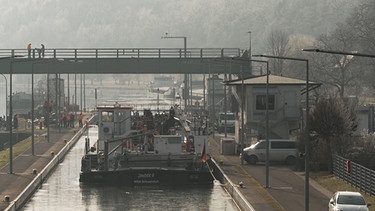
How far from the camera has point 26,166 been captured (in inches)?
2746

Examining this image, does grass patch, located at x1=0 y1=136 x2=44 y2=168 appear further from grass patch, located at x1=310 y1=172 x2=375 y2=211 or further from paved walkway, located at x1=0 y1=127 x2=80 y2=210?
grass patch, located at x1=310 y1=172 x2=375 y2=211

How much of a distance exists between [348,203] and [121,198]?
1802 cm

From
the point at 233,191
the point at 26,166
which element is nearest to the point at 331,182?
the point at 233,191

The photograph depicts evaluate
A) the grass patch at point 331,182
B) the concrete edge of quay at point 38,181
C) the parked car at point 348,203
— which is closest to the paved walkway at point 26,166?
the concrete edge of quay at point 38,181

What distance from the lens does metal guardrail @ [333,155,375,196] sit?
52.1 metres

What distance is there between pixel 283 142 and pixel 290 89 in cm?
865

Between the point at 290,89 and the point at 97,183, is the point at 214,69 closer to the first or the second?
the point at 290,89

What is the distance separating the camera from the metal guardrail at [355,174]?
52.1 m

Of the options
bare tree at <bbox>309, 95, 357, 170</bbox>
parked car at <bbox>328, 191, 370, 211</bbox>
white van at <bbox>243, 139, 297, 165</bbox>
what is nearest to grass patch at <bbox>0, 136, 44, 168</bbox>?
white van at <bbox>243, 139, 297, 165</bbox>

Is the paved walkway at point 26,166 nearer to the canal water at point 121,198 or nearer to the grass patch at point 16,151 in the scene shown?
the grass patch at point 16,151

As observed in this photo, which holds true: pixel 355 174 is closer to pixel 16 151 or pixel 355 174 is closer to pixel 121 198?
pixel 121 198

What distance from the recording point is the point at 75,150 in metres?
89.6

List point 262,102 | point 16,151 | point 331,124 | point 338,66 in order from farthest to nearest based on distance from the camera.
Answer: point 338,66, point 16,151, point 262,102, point 331,124

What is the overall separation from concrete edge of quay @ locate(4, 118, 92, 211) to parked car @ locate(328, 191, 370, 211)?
1450 centimetres
